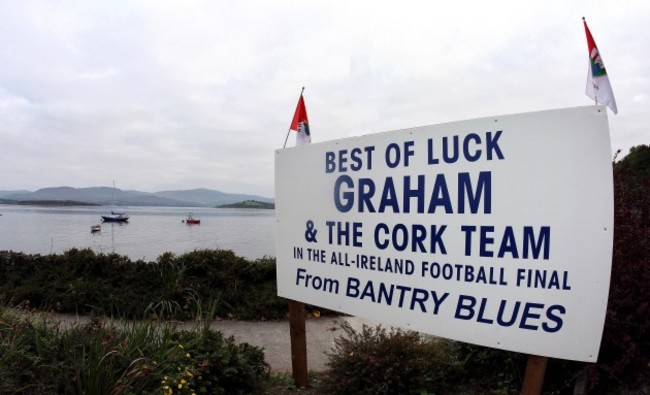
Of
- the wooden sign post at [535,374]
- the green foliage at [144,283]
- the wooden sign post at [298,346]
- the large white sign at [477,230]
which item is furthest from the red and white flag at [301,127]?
the green foliage at [144,283]

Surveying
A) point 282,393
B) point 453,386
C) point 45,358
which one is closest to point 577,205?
point 453,386

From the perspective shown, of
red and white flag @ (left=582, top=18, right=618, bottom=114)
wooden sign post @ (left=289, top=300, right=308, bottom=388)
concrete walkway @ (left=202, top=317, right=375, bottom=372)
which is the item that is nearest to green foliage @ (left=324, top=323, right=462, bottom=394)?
wooden sign post @ (left=289, top=300, right=308, bottom=388)

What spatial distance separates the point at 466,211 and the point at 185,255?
711 centimetres

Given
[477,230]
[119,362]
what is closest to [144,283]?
[119,362]

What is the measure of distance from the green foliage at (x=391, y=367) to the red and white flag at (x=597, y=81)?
234 centimetres

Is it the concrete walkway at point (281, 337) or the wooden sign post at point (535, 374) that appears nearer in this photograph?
the wooden sign post at point (535, 374)

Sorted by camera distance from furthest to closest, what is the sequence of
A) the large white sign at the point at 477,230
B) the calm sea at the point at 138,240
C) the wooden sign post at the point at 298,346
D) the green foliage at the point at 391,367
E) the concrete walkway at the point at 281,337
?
the calm sea at the point at 138,240, the concrete walkway at the point at 281,337, the wooden sign post at the point at 298,346, the green foliage at the point at 391,367, the large white sign at the point at 477,230

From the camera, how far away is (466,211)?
3.14 metres

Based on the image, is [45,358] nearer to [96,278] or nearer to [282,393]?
[282,393]

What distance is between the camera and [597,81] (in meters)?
2.87

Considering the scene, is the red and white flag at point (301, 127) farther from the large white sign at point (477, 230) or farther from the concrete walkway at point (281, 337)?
the concrete walkway at point (281, 337)

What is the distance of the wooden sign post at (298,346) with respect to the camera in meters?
4.39

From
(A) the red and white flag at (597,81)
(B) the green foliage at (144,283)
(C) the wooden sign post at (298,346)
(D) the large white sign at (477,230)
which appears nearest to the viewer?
(D) the large white sign at (477,230)

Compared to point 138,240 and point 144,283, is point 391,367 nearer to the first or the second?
point 144,283
